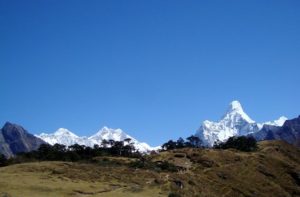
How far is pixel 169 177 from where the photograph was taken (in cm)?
8694

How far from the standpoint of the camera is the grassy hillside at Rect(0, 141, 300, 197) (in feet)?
230

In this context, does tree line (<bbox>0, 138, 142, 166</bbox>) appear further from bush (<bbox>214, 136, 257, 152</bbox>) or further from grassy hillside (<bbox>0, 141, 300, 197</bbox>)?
bush (<bbox>214, 136, 257, 152</bbox>)

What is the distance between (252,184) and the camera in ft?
339

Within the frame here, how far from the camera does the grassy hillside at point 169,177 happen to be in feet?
230

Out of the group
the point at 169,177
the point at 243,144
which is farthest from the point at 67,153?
the point at 243,144

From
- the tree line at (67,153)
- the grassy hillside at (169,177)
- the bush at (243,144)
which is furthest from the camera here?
the bush at (243,144)

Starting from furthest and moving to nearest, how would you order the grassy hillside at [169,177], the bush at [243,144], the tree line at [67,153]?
the bush at [243,144] → the tree line at [67,153] → the grassy hillside at [169,177]

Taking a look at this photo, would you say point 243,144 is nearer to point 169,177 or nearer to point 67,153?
point 67,153

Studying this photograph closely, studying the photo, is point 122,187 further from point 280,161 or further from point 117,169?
point 280,161

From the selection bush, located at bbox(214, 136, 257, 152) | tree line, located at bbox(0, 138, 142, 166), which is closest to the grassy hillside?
bush, located at bbox(214, 136, 257, 152)

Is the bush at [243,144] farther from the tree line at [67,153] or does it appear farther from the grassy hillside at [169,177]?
the tree line at [67,153]

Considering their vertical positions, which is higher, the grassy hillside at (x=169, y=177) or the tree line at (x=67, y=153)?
the tree line at (x=67, y=153)

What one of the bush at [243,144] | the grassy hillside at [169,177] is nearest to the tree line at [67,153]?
the grassy hillside at [169,177]

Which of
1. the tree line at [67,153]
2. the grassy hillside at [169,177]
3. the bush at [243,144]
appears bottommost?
the grassy hillside at [169,177]
